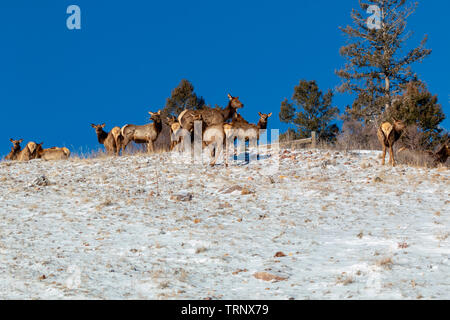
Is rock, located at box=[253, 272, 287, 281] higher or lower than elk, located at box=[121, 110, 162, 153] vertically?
lower

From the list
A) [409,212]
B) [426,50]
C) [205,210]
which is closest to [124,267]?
[205,210]

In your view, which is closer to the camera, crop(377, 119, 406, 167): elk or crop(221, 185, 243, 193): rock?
crop(221, 185, 243, 193): rock

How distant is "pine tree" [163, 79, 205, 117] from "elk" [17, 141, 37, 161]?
15.9 meters

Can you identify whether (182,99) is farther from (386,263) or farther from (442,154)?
(386,263)

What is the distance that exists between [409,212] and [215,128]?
7798 millimetres

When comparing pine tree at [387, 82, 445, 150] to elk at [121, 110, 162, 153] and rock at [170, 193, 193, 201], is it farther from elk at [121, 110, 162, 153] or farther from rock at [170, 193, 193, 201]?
rock at [170, 193, 193, 201]

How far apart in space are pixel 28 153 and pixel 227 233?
16.0m

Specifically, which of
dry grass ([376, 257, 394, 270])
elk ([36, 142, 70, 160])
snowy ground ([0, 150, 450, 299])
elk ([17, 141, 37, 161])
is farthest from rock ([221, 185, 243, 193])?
elk ([17, 141, 37, 161])

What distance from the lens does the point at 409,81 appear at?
32.8 metres

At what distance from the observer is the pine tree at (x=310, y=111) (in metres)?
40.1

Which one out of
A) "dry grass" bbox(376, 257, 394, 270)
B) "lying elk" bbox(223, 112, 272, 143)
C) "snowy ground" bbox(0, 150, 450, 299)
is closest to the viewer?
"snowy ground" bbox(0, 150, 450, 299)

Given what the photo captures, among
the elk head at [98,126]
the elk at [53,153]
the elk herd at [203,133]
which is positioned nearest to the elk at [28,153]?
the elk herd at [203,133]

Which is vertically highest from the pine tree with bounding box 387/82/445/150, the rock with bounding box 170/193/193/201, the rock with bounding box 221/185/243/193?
the pine tree with bounding box 387/82/445/150

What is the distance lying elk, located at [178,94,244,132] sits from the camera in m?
18.5
